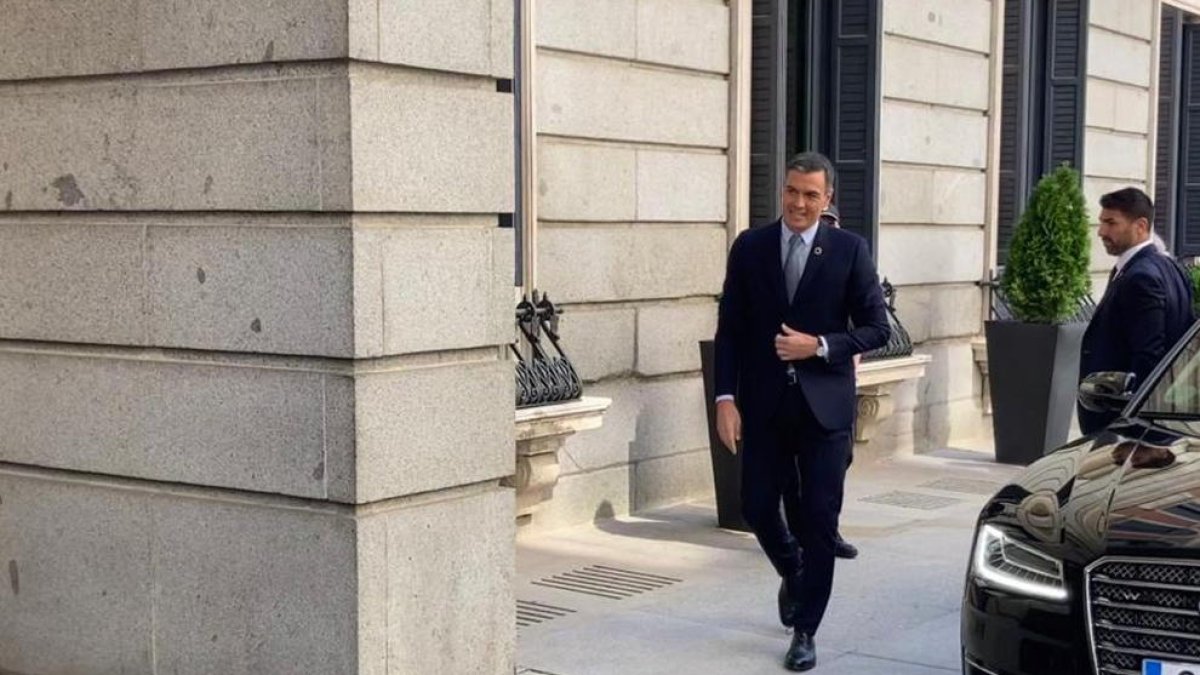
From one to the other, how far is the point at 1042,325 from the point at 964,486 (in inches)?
57.4

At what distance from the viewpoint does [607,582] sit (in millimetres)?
8078

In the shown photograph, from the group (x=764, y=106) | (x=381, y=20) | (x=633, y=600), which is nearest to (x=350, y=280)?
(x=381, y=20)

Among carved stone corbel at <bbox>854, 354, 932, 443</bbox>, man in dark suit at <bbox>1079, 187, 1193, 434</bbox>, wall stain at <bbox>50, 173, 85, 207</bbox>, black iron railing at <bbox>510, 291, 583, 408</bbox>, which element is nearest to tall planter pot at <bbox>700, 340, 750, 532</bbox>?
black iron railing at <bbox>510, 291, 583, 408</bbox>

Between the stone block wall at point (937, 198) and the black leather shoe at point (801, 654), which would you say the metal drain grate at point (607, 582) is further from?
the stone block wall at point (937, 198)

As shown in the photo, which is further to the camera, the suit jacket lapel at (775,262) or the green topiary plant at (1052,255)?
the green topiary plant at (1052,255)

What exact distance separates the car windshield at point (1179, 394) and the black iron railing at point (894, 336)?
234 inches

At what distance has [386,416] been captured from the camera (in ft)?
17.9

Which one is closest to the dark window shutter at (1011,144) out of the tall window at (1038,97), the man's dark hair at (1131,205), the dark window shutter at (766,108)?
the tall window at (1038,97)

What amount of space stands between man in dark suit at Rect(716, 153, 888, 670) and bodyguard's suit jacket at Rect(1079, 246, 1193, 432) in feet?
4.54

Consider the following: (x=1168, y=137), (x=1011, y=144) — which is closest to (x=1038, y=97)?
(x=1011, y=144)

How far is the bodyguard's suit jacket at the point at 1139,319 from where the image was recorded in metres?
7.29

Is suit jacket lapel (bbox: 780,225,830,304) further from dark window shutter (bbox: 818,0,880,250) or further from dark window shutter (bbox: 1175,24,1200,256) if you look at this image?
dark window shutter (bbox: 1175,24,1200,256)

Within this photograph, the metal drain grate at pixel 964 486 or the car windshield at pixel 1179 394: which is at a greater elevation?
the car windshield at pixel 1179 394

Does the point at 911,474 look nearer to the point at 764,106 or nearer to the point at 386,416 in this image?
the point at 764,106
